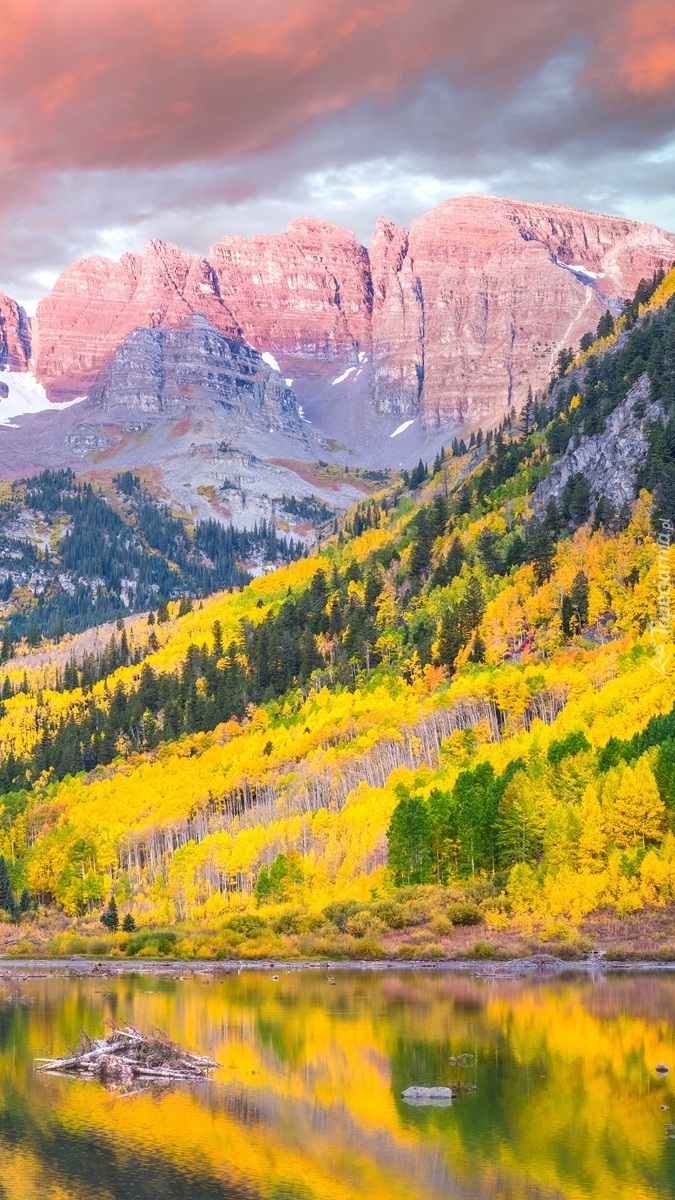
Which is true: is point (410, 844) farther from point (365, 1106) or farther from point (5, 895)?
point (365, 1106)

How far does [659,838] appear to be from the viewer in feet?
373

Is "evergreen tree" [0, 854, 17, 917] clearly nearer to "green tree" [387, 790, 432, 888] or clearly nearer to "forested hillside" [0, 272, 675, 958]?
"forested hillside" [0, 272, 675, 958]

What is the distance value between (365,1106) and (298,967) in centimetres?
5751

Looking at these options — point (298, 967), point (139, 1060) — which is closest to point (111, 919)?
point (298, 967)

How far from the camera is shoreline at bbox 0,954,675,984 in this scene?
103 meters

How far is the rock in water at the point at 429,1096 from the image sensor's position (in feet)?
194

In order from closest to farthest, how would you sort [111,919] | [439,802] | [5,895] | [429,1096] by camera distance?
[429,1096], [439,802], [111,919], [5,895]

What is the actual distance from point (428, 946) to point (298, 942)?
14284 mm

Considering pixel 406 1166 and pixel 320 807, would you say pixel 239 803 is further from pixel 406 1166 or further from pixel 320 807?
pixel 406 1166

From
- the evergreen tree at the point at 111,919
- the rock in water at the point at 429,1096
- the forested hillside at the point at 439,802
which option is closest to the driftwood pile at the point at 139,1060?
the rock in water at the point at 429,1096

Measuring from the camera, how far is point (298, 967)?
116m

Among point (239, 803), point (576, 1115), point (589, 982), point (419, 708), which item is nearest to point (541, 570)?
point (419, 708)

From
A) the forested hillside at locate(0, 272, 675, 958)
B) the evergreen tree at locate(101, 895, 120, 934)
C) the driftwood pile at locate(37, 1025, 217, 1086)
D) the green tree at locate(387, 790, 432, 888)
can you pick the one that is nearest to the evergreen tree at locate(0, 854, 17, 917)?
the forested hillside at locate(0, 272, 675, 958)

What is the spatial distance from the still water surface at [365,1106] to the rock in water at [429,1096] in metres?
0.67
